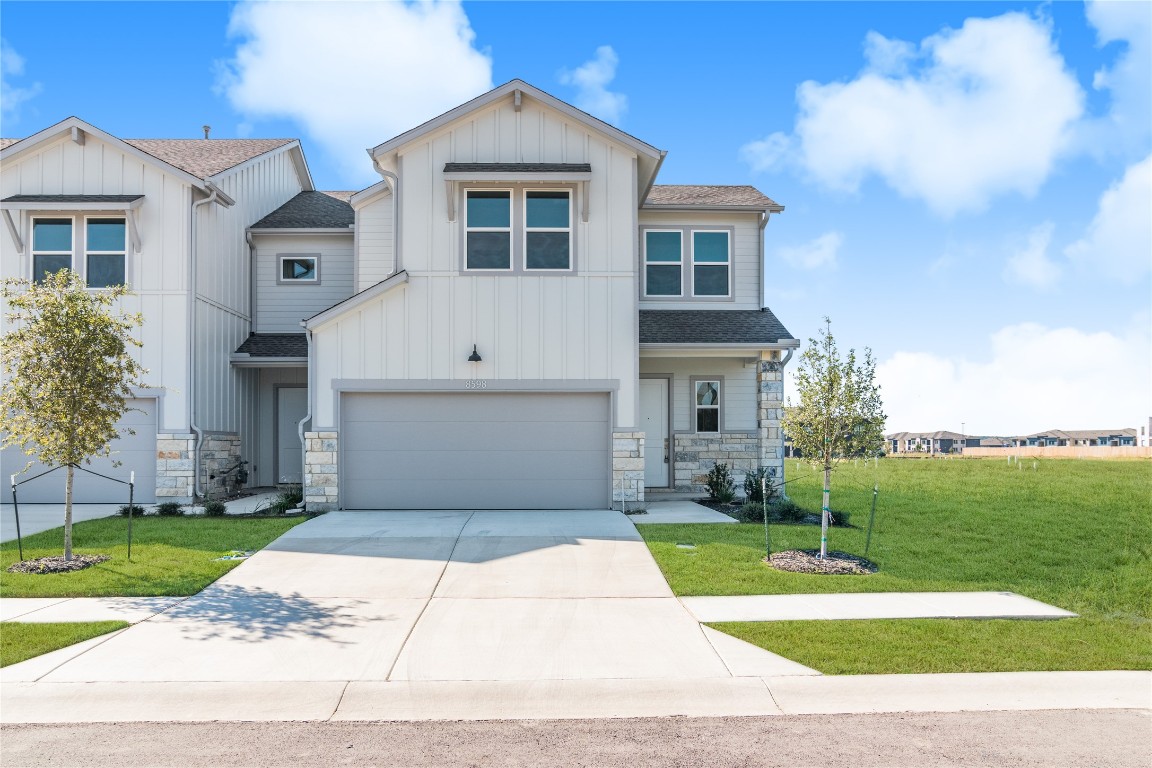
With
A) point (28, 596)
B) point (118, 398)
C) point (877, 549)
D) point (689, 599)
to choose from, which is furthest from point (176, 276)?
point (877, 549)

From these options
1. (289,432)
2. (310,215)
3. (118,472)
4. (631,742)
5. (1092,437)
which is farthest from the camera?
(1092,437)

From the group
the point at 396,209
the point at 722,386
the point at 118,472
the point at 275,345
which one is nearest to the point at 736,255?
the point at 722,386

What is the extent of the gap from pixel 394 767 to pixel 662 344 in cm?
1200

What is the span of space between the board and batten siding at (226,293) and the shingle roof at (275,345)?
23cm

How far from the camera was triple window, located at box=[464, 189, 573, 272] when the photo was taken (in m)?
15.0

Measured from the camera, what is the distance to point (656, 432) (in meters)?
18.0

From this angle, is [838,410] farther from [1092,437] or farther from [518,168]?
[1092,437]

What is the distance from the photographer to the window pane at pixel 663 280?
58.6 ft

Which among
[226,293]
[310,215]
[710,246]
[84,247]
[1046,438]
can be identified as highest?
[310,215]

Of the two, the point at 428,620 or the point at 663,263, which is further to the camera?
the point at 663,263

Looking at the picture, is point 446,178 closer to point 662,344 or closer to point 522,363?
point 522,363

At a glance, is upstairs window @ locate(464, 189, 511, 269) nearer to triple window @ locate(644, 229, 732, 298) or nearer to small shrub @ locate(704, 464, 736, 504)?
triple window @ locate(644, 229, 732, 298)

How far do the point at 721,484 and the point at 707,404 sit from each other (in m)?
2.01

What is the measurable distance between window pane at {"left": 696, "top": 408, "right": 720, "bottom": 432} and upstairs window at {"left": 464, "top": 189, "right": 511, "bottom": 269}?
576 centimetres
